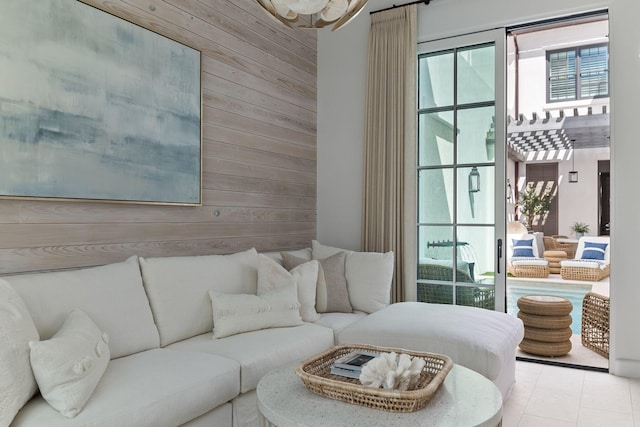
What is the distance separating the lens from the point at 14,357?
1468mm

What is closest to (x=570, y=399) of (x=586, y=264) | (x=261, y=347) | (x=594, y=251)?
(x=261, y=347)

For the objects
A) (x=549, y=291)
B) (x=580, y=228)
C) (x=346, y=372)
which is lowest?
(x=549, y=291)

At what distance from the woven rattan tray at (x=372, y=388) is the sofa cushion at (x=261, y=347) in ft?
1.29

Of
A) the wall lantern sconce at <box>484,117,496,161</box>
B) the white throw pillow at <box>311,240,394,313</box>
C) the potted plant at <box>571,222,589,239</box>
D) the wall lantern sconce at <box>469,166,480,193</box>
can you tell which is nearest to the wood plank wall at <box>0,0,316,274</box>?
the white throw pillow at <box>311,240,394,313</box>

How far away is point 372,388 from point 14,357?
1.13m

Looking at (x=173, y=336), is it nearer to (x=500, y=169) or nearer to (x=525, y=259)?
(x=500, y=169)

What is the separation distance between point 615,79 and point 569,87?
6840 mm

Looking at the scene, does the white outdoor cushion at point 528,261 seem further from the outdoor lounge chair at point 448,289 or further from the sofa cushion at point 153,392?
the sofa cushion at point 153,392

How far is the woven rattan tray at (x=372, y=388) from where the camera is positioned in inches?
58.4

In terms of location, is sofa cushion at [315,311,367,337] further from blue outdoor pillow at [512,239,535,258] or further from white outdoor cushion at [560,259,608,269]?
blue outdoor pillow at [512,239,535,258]

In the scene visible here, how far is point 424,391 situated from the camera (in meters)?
1.49

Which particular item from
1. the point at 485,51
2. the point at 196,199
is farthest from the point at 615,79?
the point at 196,199

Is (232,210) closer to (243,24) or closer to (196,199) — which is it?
(196,199)

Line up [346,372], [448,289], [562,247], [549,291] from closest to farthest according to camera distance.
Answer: [346,372] → [448,289] → [549,291] → [562,247]
